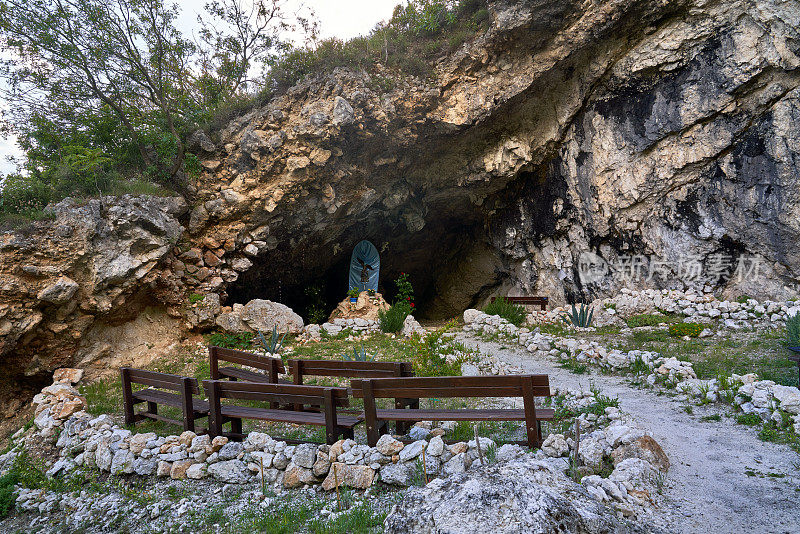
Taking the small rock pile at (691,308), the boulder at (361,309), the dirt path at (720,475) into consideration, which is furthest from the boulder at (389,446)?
the boulder at (361,309)

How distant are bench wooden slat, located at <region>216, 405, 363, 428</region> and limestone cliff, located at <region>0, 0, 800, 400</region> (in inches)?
243

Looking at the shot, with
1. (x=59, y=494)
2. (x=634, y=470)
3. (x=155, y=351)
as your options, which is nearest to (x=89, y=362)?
(x=155, y=351)

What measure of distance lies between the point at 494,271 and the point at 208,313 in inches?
429

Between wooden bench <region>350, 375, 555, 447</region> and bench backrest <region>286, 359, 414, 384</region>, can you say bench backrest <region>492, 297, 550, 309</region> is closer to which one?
bench backrest <region>286, 359, 414, 384</region>

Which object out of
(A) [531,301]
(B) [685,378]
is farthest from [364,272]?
(B) [685,378]

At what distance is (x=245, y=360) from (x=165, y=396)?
1159mm

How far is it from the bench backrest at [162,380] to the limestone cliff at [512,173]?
4.13m

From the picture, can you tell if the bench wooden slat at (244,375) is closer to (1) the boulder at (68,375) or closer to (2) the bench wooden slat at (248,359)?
(2) the bench wooden slat at (248,359)

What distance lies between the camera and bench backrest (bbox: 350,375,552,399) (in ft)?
13.5

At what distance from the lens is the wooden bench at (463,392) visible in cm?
410

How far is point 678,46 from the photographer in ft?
35.0

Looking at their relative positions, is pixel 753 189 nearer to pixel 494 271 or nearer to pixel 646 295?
pixel 646 295
